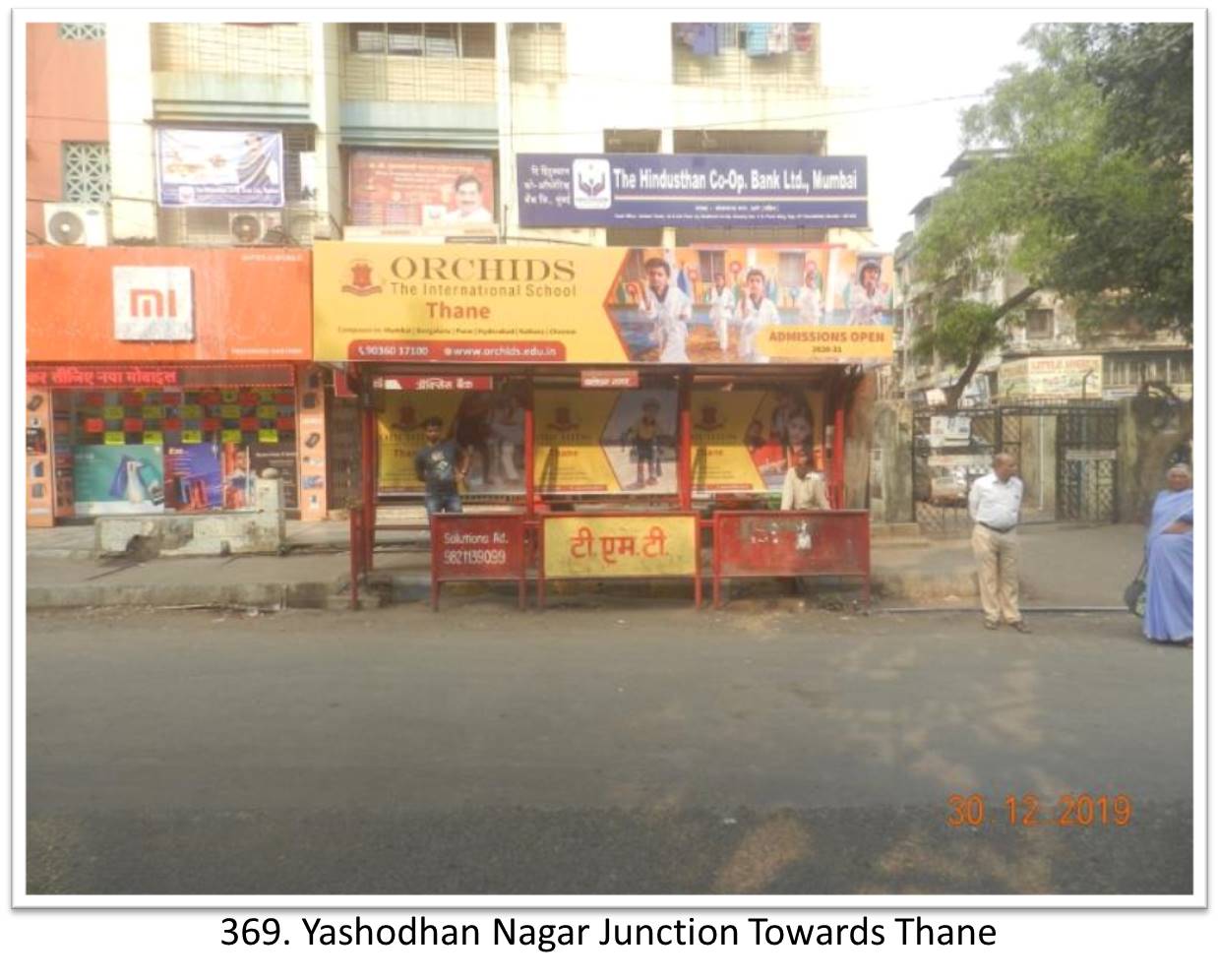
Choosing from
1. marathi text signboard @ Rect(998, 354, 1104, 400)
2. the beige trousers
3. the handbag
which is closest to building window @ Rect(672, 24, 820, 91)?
the beige trousers

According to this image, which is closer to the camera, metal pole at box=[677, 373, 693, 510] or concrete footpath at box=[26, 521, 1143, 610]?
concrete footpath at box=[26, 521, 1143, 610]

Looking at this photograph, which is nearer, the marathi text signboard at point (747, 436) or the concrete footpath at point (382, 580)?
the concrete footpath at point (382, 580)

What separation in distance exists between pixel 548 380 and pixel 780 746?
6.04m

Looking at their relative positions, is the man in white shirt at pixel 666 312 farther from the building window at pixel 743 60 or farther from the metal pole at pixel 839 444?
the building window at pixel 743 60

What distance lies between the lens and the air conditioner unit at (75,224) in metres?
15.4

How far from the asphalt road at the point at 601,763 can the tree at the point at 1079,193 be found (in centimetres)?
387

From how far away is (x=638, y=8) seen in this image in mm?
4098

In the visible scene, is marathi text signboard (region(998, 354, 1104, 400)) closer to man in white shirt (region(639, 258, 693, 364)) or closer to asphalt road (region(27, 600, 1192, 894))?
man in white shirt (region(639, 258, 693, 364))

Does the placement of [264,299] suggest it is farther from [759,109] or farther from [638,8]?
[638,8]

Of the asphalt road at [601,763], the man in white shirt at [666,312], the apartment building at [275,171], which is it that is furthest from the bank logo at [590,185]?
the asphalt road at [601,763]

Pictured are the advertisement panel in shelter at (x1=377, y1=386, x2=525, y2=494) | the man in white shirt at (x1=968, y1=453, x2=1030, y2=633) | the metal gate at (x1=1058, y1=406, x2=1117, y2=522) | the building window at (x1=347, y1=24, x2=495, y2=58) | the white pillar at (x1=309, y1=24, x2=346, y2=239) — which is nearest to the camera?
the man in white shirt at (x1=968, y1=453, x2=1030, y2=633)

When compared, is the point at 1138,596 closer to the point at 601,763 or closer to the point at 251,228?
the point at 601,763

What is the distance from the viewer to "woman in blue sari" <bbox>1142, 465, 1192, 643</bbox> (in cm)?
749

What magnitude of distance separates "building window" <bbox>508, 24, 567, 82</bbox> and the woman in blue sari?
43.3ft
